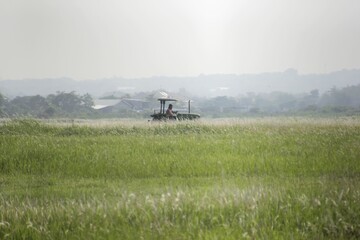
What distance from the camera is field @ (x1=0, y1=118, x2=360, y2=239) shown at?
6652 mm

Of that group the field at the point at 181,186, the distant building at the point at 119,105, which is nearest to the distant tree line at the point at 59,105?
the distant building at the point at 119,105

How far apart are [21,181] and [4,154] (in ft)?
10.8

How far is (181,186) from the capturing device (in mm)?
10953

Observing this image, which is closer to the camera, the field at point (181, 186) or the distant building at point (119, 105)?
the field at point (181, 186)

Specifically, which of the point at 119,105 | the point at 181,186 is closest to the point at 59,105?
the point at 119,105

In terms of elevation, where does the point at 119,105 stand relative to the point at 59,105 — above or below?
above

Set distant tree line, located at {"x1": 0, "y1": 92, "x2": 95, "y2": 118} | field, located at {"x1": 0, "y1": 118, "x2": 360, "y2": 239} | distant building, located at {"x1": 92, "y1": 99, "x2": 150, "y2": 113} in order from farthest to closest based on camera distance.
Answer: distant building, located at {"x1": 92, "y1": 99, "x2": 150, "y2": 113} < distant tree line, located at {"x1": 0, "y1": 92, "x2": 95, "y2": 118} < field, located at {"x1": 0, "y1": 118, "x2": 360, "y2": 239}

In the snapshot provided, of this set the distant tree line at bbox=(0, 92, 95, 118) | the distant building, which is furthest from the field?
the distant building

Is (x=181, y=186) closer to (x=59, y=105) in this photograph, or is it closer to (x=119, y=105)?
(x=59, y=105)

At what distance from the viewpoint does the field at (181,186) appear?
21.8 feet

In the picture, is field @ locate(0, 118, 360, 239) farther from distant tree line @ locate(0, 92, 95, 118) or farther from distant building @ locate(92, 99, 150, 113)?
distant building @ locate(92, 99, 150, 113)

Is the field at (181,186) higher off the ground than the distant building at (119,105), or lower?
lower

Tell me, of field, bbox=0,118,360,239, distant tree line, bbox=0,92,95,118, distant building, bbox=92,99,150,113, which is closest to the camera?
field, bbox=0,118,360,239

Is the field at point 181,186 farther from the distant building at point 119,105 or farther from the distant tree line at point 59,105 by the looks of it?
the distant building at point 119,105
